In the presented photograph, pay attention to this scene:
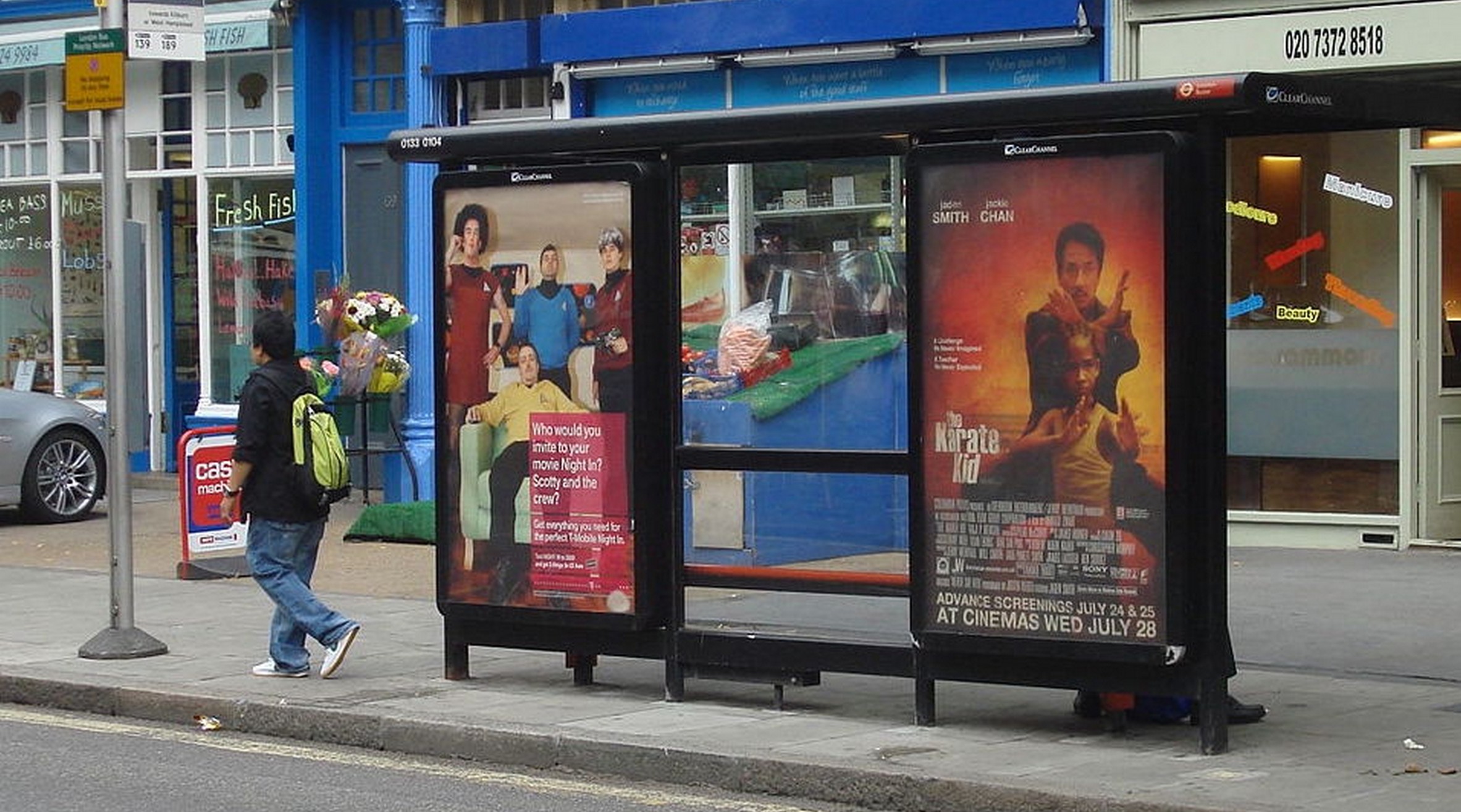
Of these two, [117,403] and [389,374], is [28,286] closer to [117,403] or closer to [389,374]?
[389,374]

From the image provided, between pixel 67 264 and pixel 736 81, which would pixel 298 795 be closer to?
pixel 736 81

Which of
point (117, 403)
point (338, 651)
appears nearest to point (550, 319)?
point (338, 651)

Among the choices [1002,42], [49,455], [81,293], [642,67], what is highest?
[642,67]

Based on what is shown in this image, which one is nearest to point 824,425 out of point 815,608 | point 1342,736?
point 815,608

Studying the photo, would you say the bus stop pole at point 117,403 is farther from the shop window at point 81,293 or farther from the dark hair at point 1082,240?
the shop window at point 81,293

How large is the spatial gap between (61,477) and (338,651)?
8725 mm

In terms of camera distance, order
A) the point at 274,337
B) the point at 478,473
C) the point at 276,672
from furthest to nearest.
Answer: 1. the point at 276,672
2. the point at 274,337
3. the point at 478,473

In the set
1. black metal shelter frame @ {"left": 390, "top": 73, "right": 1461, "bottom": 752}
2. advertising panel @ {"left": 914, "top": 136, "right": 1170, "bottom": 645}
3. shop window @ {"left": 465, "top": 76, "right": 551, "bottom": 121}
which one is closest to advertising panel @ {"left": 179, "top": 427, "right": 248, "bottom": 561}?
shop window @ {"left": 465, "top": 76, "right": 551, "bottom": 121}

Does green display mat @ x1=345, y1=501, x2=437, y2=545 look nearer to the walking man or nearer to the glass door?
the walking man

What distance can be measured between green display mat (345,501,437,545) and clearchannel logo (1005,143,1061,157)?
840cm

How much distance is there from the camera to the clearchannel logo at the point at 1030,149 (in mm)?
8461

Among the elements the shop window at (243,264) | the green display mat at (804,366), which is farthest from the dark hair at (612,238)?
the shop window at (243,264)

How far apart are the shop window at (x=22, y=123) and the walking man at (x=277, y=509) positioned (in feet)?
41.8

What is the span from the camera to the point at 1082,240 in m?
8.46
